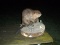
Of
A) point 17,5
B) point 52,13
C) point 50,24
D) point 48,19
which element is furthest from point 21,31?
point 17,5

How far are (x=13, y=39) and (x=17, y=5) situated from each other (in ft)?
6.83

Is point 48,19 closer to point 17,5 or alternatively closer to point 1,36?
point 17,5

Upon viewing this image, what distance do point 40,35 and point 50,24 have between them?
1.10 metres

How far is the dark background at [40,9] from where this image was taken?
223cm

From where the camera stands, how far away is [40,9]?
301 cm

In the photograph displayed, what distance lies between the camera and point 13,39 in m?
1.22

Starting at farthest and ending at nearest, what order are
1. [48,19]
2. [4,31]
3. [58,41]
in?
[48,19]
[58,41]
[4,31]

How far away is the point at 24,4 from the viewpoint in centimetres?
330

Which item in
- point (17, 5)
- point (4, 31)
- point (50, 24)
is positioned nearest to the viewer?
point (4, 31)

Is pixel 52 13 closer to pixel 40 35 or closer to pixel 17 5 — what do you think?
pixel 17 5

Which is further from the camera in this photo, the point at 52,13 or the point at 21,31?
the point at 52,13

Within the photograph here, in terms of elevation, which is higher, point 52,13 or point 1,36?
point 1,36

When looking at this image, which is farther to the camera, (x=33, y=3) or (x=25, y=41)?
(x=33, y=3)

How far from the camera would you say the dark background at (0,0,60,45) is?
223cm
